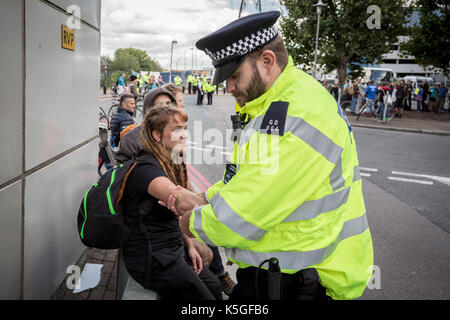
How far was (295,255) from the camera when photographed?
4.76 feet

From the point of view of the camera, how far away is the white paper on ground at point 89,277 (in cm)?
329

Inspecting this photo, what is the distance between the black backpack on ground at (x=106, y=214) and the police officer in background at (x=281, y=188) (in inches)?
24.2

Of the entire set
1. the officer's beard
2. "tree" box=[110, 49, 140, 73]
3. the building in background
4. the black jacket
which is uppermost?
the building in background

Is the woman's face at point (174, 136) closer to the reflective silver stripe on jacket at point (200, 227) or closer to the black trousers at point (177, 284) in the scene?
the black trousers at point (177, 284)

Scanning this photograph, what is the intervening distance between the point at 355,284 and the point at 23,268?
1.98m

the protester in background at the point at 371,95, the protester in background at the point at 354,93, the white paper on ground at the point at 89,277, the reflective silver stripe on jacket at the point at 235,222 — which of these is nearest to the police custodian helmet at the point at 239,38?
the reflective silver stripe on jacket at the point at 235,222

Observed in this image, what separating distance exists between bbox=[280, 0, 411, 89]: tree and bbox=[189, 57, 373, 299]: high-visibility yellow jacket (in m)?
21.8

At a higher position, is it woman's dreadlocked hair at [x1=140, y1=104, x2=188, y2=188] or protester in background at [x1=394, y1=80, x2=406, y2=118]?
protester in background at [x1=394, y1=80, x2=406, y2=118]

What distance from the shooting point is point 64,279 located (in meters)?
3.22

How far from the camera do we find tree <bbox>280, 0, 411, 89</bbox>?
21.3 meters

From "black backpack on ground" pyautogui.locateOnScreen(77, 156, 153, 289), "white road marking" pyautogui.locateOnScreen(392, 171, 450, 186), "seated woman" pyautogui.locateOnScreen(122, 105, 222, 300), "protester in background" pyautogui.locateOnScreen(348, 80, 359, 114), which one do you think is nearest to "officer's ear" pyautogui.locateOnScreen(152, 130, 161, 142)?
"seated woman" pyautogui.locateOnScreen(122, 105, 222, 300)

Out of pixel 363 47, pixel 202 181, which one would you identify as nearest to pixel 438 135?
pixel 363 47

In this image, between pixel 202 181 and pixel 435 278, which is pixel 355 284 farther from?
pixel 202 181

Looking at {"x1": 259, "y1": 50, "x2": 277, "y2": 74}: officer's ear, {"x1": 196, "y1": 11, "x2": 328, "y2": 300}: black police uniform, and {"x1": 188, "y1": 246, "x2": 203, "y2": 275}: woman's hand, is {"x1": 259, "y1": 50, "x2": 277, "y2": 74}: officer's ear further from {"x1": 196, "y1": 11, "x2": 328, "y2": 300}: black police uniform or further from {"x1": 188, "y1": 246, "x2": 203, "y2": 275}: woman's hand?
{"x1": 188, "y1": 246, "x2": 203, "y2": 275}: woman's hand
